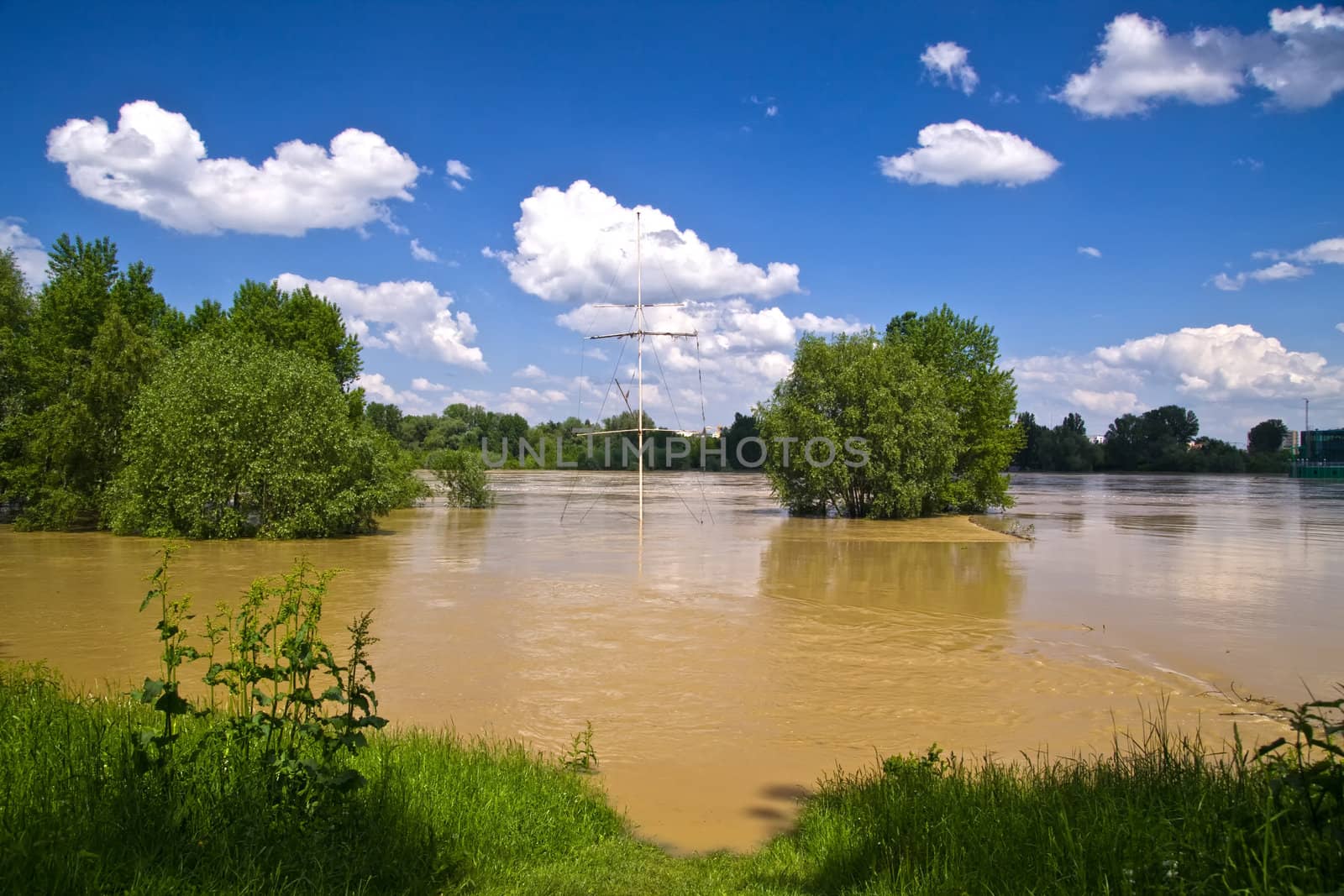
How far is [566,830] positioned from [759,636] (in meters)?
8.89

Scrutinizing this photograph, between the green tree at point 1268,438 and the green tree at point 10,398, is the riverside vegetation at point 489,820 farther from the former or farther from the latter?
the green tree at point 1268,438

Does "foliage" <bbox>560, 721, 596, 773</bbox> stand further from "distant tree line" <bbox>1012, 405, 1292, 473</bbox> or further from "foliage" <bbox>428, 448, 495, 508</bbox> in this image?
"distant tree line" <bbox>1012, 405, 1292, 473</bbox>

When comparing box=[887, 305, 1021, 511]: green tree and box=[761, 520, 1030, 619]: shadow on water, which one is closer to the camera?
box=[761, 520, 1030, 619]: shadow on water

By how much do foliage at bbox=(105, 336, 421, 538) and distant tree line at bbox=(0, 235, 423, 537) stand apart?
1.8 inches

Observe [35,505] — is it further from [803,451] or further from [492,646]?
[803,451]

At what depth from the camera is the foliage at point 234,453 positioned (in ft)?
89.0

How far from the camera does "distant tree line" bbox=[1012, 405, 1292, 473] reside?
110062 millimetres

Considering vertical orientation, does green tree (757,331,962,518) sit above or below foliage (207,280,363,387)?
below

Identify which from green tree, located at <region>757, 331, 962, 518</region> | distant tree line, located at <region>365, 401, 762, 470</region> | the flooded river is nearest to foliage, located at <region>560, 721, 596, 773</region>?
the flooded river

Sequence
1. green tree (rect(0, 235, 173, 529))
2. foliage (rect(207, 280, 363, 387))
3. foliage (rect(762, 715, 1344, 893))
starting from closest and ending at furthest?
foliage (rect(762, 715, 1344, 893)) → green tree (rect(0, 235, 173, 529)) → foliage (rect(207, 280, 363, 387))

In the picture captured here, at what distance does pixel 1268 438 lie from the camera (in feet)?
388

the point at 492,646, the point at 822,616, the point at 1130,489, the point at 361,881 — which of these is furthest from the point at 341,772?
the point at 1130,489

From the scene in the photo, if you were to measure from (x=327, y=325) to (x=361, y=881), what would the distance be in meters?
43.8

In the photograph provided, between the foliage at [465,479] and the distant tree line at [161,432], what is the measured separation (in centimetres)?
1094
